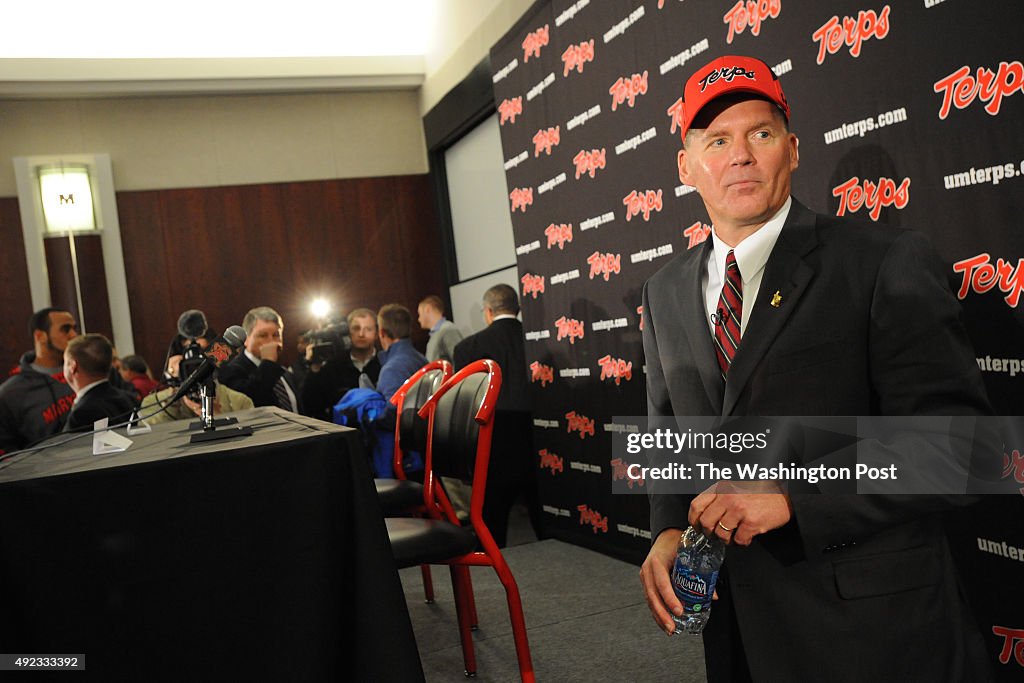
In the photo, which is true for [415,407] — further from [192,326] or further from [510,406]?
[510,406]

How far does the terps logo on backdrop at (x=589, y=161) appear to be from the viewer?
4.12 meters

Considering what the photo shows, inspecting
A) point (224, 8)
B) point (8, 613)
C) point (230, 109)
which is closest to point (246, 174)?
point (230, 109)

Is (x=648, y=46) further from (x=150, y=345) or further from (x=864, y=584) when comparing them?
(x=150, y=345)

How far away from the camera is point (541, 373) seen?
16.1ft

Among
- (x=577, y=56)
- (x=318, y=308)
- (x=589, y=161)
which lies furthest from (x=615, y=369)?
(x=318, y=308)

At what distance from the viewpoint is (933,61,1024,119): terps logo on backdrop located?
197 cm

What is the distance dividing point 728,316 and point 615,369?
273cm

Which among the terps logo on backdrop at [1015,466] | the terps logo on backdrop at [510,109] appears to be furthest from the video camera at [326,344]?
the terps logo on backdrop at [1015,466]

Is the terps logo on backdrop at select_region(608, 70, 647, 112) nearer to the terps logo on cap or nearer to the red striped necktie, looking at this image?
the terps logo on cap

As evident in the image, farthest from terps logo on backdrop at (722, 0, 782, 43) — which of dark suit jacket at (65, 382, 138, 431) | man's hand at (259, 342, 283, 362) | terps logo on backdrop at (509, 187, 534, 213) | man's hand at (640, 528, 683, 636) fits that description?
man's hand at (259, 342, 283, 362)

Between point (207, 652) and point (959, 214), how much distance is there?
2.09 meters

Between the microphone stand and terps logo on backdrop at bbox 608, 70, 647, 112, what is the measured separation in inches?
88.8

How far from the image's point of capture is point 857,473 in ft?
3.91

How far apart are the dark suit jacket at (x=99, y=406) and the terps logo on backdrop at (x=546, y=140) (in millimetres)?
2505
